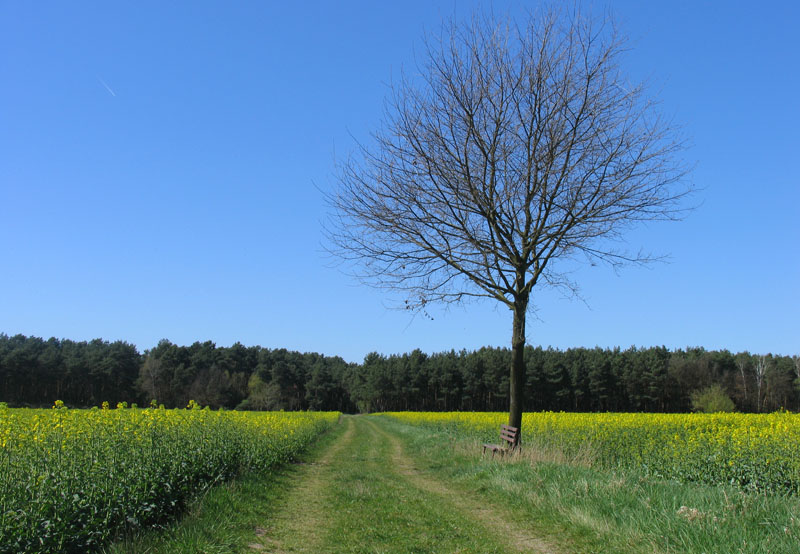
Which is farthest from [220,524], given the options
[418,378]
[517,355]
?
[418,378]

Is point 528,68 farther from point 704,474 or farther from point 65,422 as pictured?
point 65,422

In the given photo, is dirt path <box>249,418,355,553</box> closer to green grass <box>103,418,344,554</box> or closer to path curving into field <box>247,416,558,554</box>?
path curving into field <box>247,416,558,554</box>

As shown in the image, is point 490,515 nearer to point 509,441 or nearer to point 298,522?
point 298,522

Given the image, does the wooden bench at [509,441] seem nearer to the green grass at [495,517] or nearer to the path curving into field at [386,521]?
the green grass at [495,517]

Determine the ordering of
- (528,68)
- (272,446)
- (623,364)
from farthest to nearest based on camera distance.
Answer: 1. (623,364)
2. (272,446)
3. (528,68)

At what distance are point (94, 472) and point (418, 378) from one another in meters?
94.2

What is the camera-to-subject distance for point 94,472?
17.4ft

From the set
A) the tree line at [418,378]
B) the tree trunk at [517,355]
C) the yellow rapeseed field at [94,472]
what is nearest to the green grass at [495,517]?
the yellow rapeseed field at [94,472]

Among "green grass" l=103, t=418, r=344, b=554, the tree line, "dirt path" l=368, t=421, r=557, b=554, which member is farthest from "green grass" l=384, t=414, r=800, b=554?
the tree line

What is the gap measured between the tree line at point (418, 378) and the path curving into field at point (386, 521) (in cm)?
6249

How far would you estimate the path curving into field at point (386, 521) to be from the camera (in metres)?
5.41

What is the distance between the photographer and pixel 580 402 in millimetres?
85562

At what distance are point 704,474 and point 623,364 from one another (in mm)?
79118

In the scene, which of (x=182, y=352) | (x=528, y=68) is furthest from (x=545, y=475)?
(x=182, y=352)
